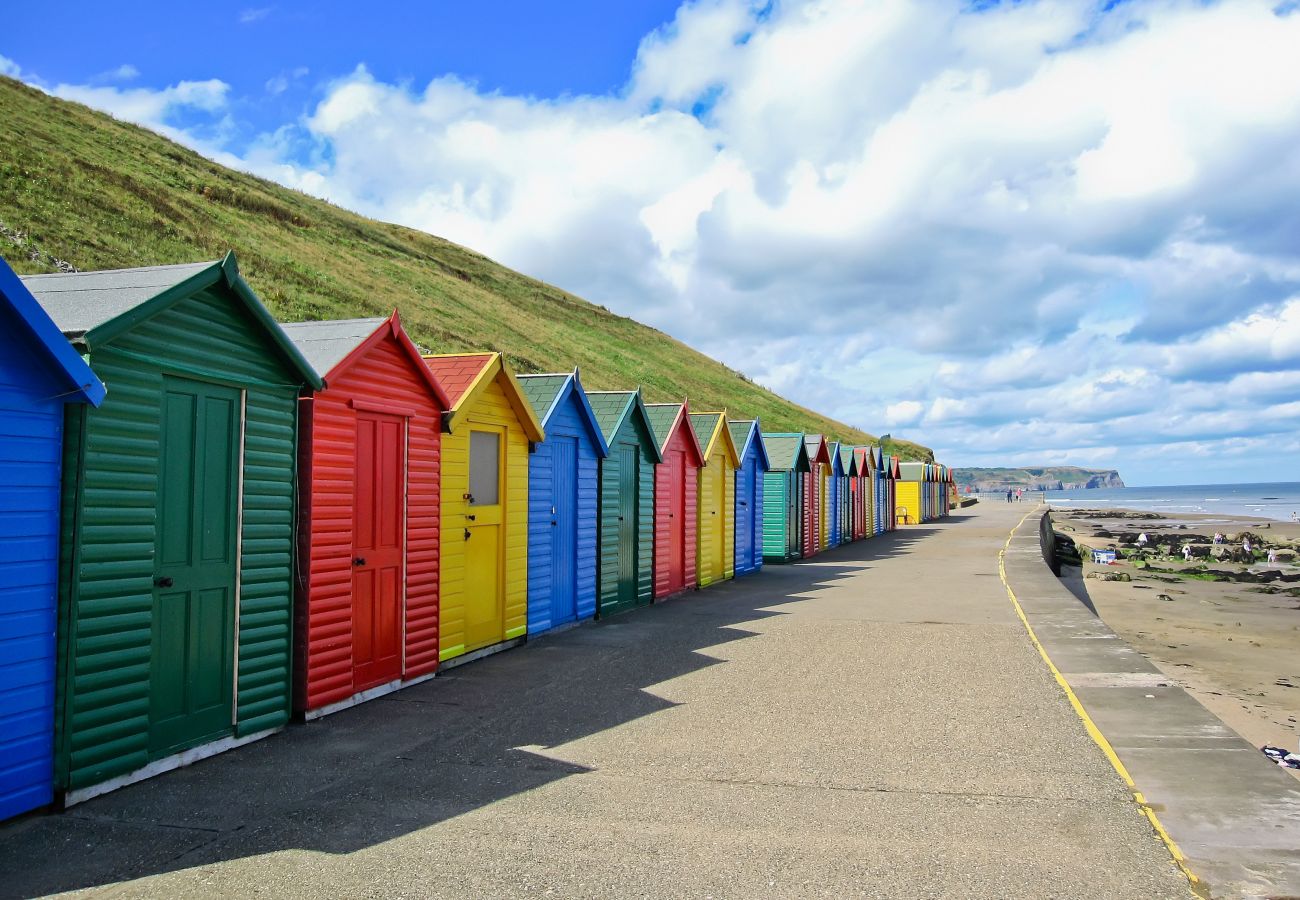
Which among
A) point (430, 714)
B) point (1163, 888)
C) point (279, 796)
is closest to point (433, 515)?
point (430, 714)

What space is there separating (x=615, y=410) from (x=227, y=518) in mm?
8911

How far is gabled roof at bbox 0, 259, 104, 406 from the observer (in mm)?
5402

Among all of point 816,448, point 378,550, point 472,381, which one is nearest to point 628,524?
point 472,381

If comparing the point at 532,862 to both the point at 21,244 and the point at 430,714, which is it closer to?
the point at 430,714

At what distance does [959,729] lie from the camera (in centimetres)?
820

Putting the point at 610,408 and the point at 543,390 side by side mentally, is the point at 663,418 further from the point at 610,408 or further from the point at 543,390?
the point at 543,390

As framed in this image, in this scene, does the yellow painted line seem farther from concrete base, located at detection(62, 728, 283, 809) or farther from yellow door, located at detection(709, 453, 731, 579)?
yellow door, located at detection(709, 453, 731, 579)

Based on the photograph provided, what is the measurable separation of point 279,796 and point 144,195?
46.2m

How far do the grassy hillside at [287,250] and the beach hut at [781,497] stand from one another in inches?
797

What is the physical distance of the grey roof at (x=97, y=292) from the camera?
616 centimetres

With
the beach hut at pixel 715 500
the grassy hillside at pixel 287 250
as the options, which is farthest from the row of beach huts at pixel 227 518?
the grassy hillside at pixel 287 250

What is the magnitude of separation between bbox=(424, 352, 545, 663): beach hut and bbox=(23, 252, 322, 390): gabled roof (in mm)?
3424

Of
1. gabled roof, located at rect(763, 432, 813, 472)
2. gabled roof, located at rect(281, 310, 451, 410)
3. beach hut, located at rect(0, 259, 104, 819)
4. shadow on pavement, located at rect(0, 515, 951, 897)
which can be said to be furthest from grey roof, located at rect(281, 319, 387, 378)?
gabled roof, located at rect(763, 432, 813, 472)

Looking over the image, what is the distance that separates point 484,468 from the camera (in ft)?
38.1
